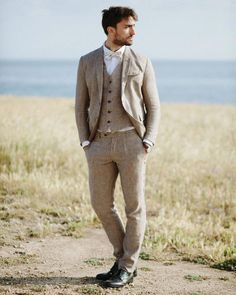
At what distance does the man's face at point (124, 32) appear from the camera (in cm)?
426

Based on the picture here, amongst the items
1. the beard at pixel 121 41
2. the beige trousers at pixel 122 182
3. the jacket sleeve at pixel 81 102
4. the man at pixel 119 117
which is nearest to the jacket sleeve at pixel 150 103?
the man at pixel 119 117

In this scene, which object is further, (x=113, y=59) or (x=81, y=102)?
(x=81, y=102)

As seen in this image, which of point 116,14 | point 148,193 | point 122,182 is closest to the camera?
point 116,14

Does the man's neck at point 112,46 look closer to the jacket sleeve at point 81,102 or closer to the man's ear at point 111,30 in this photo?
the man's ear at point 111,30

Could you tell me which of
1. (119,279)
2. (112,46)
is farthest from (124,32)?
(119,279)

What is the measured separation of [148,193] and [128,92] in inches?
163

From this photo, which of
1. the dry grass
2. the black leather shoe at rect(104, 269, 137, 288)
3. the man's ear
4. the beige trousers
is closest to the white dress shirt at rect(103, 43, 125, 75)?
the man's ear

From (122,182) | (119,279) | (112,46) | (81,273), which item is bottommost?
(81,273)

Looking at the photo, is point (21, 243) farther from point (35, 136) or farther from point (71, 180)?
point (35, 136)

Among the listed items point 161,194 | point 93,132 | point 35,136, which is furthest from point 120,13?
point 35,136

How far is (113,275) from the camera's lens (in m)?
4.62

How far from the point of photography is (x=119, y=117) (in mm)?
4367

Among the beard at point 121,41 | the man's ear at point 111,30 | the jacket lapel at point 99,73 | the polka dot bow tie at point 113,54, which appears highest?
the man's ear at point 111,30

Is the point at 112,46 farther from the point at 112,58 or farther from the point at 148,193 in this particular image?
the point at 148,193
